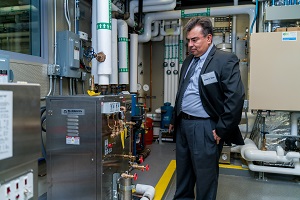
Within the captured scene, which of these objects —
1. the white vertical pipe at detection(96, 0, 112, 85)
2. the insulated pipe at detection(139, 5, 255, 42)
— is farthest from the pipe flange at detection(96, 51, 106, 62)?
the insulated pipe at detection(139, 5, 255, 42)

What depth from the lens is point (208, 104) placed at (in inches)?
66.9

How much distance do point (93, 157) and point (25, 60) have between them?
3.35ft

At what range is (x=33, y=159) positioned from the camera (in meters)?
0.88

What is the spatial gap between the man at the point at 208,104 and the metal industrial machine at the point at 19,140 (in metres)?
1.17

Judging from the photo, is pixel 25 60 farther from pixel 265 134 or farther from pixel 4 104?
pixel 265 134

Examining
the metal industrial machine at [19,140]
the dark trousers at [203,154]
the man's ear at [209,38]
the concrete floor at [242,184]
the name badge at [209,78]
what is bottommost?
the concrete floor at [242,184]

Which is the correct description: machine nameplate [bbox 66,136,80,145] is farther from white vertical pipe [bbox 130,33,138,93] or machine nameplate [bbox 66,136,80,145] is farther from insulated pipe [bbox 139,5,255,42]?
insulated pipe [bbox 139,5,255,42]

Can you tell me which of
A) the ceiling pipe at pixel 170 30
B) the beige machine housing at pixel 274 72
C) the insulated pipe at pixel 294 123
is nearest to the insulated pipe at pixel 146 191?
the beige machine housing at pixel 274 72

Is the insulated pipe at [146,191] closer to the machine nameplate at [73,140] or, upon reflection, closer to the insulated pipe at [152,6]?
the machine nameplate at [73,140]

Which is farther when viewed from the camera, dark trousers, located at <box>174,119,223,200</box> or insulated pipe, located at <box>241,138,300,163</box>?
insulated pipe, located at <box>241,138,300,163</box>

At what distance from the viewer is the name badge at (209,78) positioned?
1.67 metres

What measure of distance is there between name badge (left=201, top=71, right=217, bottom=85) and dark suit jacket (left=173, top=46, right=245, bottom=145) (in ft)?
0.05

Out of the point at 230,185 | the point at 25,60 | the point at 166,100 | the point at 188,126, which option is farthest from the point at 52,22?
the point at 166,100

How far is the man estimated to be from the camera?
1.62 m
